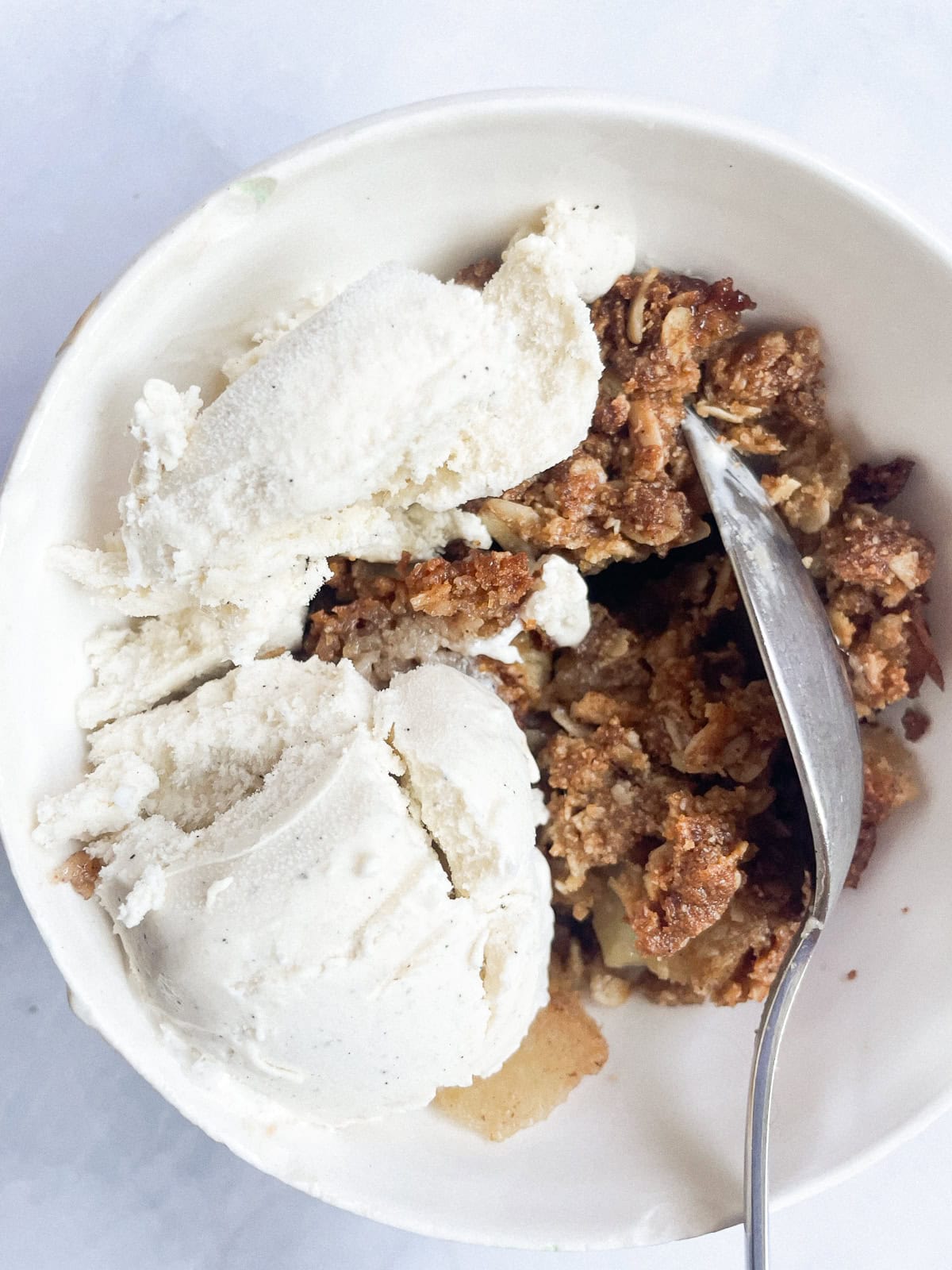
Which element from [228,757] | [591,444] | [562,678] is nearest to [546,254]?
[591,444]

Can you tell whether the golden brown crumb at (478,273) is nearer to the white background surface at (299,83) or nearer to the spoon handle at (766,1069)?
the white background surface at (299,83)

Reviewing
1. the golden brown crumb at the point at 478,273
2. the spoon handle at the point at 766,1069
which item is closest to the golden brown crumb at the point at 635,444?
the golden brown crumb at the point at 478,273

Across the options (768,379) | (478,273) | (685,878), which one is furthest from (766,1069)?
(478,273)

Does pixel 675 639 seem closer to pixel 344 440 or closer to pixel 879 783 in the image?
pixel 879 783

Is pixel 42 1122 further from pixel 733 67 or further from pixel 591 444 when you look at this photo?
pixel 733 67

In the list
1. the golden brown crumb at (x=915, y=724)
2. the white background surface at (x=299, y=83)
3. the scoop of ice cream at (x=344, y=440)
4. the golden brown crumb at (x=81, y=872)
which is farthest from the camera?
the white background surface at (x=299, y=83)

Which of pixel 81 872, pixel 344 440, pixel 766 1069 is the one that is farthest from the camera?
pixel 766 1069
